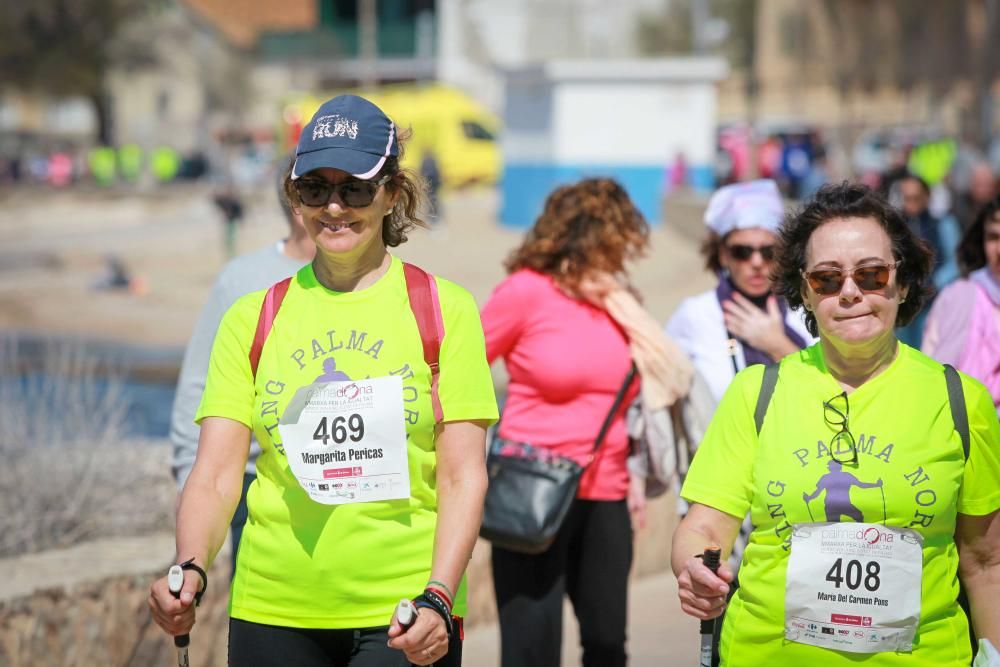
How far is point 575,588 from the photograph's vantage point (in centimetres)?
488

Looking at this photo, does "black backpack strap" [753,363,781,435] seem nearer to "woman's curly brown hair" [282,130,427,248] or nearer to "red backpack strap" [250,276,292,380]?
"woman's curly brown hair" [282,130,427,248]

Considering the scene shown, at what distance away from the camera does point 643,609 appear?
6.82 metres

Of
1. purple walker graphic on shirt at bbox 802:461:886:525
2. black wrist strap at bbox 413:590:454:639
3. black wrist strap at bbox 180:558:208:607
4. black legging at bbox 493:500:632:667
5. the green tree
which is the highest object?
the green tree

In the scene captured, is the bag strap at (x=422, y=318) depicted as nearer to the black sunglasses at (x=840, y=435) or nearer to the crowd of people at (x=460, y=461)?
the crowd of people at (x=460, y=461)

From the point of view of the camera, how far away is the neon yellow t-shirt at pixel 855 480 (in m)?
3.02

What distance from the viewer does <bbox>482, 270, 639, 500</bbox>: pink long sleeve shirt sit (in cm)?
475

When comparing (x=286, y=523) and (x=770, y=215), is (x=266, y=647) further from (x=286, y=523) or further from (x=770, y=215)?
(x=770, y=215)

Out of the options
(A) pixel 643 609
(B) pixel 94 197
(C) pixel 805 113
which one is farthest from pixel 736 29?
(A) pixel 643 609

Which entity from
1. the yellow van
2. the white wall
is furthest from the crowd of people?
the yellow van

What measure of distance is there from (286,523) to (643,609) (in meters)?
3.91

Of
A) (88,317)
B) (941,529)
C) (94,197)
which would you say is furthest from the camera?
(94,197)

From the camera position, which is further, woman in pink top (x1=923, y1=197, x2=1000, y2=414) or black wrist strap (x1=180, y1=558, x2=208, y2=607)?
woman in pink top (x1=923, y1=197, x2=1000, y2=414)

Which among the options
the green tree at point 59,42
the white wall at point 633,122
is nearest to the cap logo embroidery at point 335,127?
the white wall at point 633,122

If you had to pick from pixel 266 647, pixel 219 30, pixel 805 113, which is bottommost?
pixel 266 647
